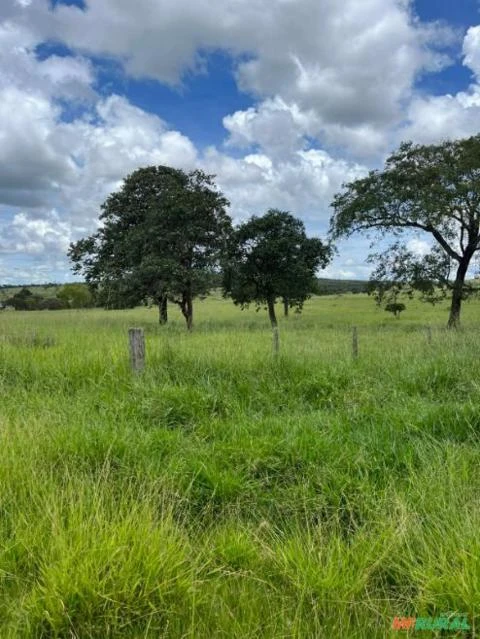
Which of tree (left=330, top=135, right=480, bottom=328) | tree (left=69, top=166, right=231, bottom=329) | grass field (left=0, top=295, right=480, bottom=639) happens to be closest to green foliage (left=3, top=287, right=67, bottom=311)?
tree (left=69, top=166, right=231, bottom=329)

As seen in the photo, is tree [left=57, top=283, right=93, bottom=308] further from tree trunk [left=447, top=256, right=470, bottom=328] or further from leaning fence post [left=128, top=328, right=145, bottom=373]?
leaning fence post [left=128, top=328, right=145, bottom=373]

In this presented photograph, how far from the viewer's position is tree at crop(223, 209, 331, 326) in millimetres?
31406

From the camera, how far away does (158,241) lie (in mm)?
26438

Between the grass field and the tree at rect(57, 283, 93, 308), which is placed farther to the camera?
the tree at rect(57, 283, 93, 308)

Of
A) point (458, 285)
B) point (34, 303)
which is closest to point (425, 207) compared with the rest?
point (458, 285)

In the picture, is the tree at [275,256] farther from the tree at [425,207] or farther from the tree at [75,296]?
the tree at [75,296]

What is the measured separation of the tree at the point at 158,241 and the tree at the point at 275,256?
2898mm

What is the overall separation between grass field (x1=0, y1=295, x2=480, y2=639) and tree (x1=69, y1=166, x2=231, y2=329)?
18918 mm

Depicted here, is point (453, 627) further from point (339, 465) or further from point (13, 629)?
point (13, 629)

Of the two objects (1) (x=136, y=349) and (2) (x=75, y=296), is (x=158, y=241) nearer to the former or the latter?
(1) (x=136, y=349)

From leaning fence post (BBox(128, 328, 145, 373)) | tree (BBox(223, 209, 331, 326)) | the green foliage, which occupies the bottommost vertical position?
leaning fence post (BBox(128, 328, 145, 373))

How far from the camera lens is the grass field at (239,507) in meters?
2.71

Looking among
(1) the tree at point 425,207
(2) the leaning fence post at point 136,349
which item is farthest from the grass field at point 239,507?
(1) the tree at point 425,207

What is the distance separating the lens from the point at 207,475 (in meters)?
4.36
